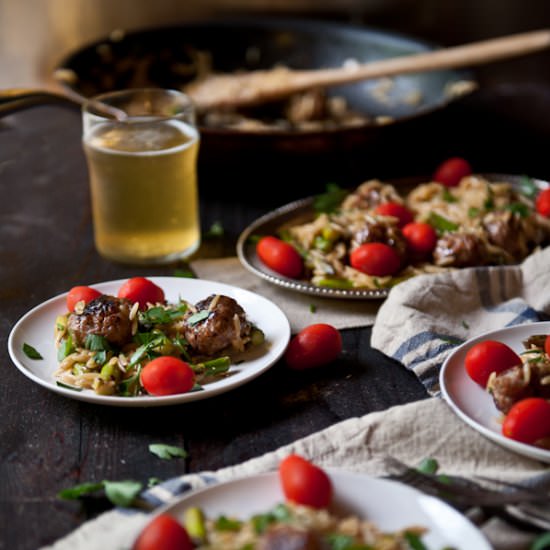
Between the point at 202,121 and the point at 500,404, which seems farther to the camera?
the point at 202,121

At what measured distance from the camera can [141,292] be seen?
2912 mm

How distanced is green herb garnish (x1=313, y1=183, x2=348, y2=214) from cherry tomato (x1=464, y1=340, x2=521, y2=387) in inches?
48.3

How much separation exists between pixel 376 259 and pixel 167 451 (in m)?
1.11

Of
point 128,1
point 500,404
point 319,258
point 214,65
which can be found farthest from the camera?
point 128,1

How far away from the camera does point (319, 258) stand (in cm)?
331

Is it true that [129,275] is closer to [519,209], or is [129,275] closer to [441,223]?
[441,223]

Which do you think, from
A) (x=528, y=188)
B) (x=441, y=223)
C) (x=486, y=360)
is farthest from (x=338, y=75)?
(x=486, y=360)

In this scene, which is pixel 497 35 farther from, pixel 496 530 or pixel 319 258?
pixel 496 530

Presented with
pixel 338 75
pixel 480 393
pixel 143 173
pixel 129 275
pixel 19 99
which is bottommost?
pixel 129 275

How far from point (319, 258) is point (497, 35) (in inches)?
155

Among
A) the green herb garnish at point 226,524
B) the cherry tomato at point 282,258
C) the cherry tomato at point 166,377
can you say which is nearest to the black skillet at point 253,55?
the cherry tomato at point 282,258

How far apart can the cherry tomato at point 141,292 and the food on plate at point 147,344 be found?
73 millimetres

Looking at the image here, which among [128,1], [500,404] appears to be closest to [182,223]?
[500,404]

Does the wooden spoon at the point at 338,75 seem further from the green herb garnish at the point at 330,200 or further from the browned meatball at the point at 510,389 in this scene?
the browned meatball at the point at 510,389
